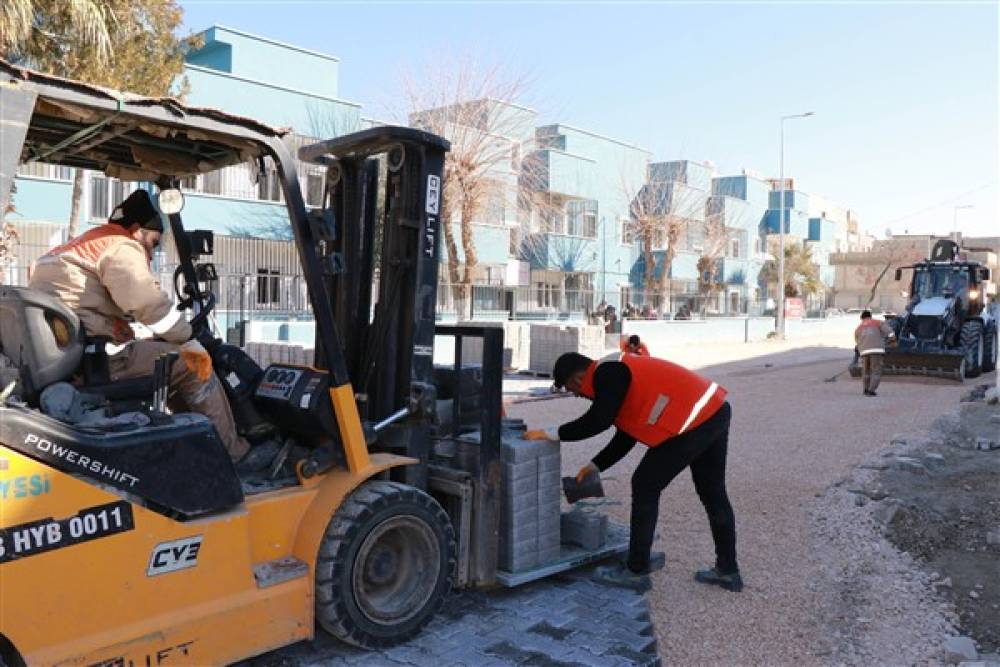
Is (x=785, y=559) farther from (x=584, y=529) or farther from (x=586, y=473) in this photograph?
(x=586, y=473)

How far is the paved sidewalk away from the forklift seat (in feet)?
5.46

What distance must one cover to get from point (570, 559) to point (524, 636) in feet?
2.71

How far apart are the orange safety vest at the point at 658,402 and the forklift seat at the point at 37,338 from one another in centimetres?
283

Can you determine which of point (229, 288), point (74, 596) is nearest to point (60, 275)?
point (74, 596)

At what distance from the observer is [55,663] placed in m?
3.19

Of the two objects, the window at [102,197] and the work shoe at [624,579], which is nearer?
the work shoe at [624,579]

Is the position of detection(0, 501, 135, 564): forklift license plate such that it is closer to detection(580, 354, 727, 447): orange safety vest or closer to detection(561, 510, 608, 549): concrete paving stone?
detection(580, 354, 727, 447): orange safety vest

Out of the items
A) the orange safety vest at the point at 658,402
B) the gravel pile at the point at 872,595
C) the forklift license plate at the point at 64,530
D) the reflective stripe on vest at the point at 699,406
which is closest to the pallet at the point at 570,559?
the orange safety vest at the point at 658,402

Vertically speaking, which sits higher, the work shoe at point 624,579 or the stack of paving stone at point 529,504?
the stack of paving stone at point 529,504

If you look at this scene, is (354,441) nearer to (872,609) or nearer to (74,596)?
(74,596)

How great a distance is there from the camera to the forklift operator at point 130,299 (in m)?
3.82

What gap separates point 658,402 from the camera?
16.8 ft

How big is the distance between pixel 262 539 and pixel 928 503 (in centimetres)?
601

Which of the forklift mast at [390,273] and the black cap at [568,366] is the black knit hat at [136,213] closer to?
the forklift mast at [390,273]
